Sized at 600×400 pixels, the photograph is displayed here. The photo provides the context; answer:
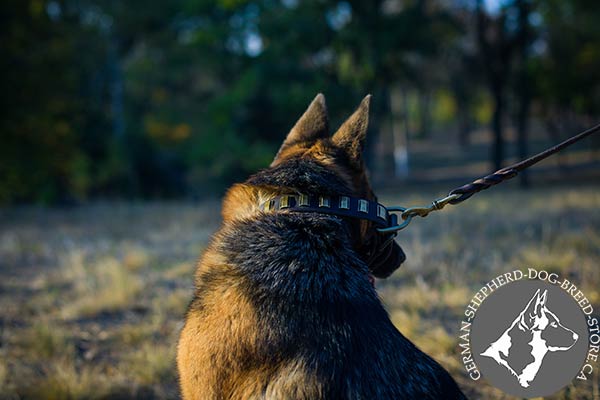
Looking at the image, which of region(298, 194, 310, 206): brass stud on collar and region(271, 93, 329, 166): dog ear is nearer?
region(298, 194, 310, 206): brass stud on collar

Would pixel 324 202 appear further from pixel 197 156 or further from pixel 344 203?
pixel 197 156

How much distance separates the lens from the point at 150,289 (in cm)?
Answer: 637

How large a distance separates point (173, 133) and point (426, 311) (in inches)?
825

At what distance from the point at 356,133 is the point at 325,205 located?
1.53ft

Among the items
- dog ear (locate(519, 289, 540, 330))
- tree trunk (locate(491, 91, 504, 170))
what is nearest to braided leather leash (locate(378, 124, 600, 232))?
dog ear (locate(519, 289, 540, 330))

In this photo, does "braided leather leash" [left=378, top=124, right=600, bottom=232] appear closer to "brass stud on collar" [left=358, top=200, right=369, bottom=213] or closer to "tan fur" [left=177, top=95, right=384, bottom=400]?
"brass stud on collar" [left=358, top=200, right=369, bottom=213]

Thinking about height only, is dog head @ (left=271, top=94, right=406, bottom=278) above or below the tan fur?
above

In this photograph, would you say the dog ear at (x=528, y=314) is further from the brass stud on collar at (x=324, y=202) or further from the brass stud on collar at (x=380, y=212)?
the brass stud on collar at (x=324, y=202)

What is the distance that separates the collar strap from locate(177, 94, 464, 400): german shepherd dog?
0.03 metres

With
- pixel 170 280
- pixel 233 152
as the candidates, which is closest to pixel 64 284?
pixel 170 280

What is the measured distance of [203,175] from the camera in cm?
2959

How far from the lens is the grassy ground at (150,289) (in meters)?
3.89
